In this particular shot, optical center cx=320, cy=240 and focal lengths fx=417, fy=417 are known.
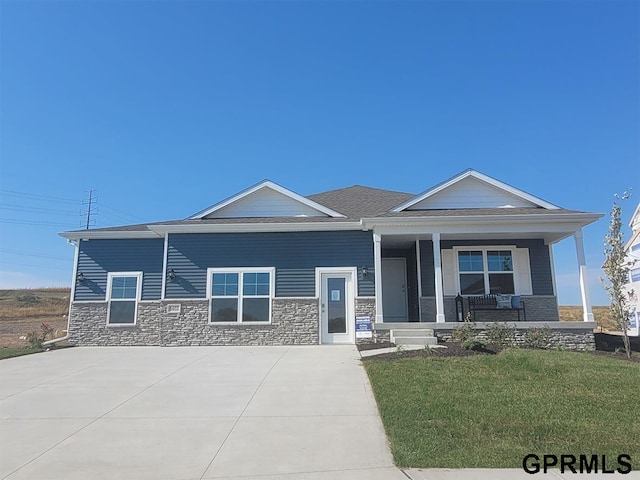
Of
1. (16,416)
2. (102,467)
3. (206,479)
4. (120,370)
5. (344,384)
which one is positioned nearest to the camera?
(206,479)

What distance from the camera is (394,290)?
14156 millimetres

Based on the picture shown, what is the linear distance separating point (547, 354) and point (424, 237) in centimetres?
496

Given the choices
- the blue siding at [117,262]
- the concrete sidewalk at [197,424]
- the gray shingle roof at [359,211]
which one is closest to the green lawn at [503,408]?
the concrete sidewalk at [197,424]

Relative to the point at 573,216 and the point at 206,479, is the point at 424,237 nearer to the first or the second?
the point at 573,216

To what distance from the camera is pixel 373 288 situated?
39.9 ft

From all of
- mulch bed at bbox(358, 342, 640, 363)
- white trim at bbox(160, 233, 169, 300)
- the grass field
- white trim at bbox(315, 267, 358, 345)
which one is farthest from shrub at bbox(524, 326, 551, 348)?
the grass field

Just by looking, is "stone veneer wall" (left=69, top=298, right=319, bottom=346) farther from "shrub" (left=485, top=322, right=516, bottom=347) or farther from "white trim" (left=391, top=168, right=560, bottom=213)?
"shrub" (left=485, top=322, right=516, bottom=347)

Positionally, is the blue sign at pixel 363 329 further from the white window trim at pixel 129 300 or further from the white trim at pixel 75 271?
the white trim at pixel 75 271

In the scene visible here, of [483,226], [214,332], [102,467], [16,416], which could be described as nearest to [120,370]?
[16,416]

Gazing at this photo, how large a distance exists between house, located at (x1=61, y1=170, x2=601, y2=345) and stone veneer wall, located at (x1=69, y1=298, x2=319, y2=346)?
0.03 m

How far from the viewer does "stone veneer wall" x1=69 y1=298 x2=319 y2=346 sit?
12.2 m

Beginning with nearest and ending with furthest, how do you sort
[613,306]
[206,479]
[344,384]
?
[206,479], [344,384], [613,306]

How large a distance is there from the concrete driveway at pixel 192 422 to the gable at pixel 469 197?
6.46 meters

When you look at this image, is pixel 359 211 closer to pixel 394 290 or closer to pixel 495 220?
pixel 394 290
